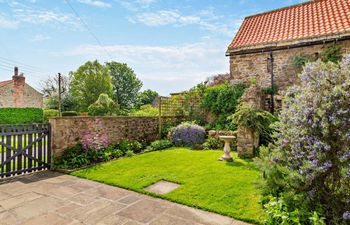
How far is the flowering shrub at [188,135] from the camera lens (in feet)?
31.4

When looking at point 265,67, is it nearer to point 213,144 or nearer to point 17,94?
point 213,144

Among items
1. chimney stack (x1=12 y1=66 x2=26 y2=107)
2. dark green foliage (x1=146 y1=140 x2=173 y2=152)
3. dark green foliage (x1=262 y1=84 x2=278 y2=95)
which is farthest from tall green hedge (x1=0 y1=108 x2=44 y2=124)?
dark green foliage (x1=262 y1=84 x2=278 y2=95)

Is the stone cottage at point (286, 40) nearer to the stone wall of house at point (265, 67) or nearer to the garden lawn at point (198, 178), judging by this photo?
the stone wall of house at point (265, 67)

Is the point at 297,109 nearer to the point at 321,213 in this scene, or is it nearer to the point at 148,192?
the point at 321,213

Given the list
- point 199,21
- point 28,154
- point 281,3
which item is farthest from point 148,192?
point 281,3

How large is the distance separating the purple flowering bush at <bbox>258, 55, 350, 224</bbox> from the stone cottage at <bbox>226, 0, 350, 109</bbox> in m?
7.30

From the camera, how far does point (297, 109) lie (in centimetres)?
302

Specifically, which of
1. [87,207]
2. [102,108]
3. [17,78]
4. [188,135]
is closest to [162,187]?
[87,207]

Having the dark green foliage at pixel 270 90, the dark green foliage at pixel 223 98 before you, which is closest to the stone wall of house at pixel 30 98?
the dark green foliage at pixel 223 98

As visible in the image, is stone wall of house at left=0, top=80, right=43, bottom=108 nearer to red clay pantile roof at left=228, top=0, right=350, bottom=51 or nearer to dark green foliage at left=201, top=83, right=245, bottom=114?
dark green foliage at left=201, top=83, right=245, bottom=114

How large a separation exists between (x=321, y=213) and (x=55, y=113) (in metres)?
26.2

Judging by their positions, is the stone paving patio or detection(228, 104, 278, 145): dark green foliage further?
detection(228, 104, 278, 145): dark green foliage

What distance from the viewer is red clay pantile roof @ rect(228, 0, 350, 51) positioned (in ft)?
29.8

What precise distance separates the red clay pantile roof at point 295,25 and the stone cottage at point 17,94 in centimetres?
2499
